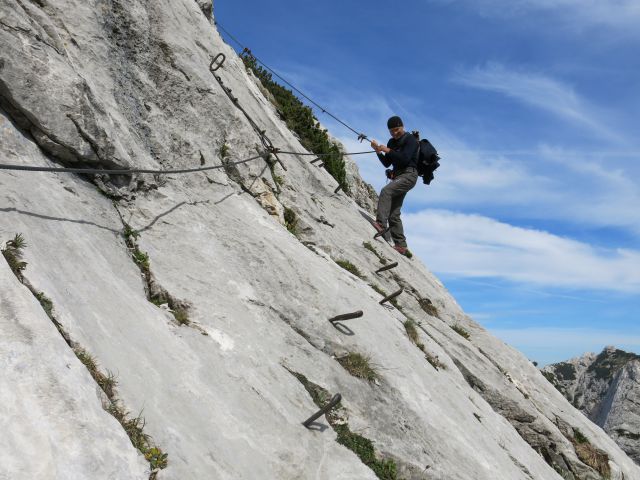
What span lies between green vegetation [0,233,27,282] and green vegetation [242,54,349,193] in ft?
49.1

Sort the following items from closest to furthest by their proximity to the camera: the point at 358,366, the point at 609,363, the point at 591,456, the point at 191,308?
the point at 191,308, the point at 358,366, the point at 591,456, the point at 609,363

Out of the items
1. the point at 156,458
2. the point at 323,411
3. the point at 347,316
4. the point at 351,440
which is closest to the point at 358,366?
the point at 347,316

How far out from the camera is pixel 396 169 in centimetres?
1889

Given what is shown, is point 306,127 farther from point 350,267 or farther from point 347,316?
point 347,316

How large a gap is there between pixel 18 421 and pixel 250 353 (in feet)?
13.7

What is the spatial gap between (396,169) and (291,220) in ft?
21.3

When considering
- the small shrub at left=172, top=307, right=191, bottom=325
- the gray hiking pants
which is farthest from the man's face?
the small shrub at left=172, top=307, right=191, bottom=325

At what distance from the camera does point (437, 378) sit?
445 inches

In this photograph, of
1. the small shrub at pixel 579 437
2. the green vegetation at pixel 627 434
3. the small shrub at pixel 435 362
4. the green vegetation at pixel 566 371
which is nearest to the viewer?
the small shrub at pixel 435 362

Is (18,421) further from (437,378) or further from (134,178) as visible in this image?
(437,378)

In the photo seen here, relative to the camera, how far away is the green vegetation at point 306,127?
71.9 feet

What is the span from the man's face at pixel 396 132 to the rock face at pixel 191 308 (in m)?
5.03

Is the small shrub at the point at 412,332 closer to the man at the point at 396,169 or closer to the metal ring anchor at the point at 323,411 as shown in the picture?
the metal ring anchor at the point at 323,411

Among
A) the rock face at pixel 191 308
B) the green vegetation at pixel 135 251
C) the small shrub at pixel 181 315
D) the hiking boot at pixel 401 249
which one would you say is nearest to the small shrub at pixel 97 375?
the rock face at pixel 191 308
